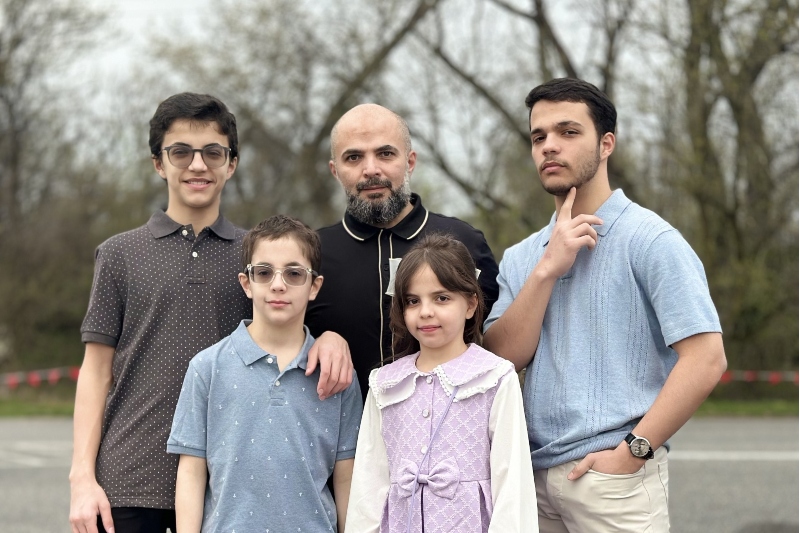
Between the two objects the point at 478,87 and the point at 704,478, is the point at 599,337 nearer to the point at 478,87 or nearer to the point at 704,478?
the point at 704,478

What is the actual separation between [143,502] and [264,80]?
15452 millimetres

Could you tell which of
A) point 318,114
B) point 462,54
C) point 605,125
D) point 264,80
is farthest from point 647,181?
point 605,125

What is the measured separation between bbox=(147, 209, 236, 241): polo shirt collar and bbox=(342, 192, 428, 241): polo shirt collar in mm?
431

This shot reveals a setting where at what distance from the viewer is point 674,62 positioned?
14750mm

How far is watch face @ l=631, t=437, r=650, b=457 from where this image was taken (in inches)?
114

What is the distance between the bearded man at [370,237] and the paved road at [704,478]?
4.45 metres

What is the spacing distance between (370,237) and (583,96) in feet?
3.09

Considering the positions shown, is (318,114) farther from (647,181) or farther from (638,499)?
(638,499)

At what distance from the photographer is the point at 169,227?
3.40 meters

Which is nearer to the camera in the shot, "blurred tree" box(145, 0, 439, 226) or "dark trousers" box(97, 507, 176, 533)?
"dark trousers" box(97, 507, 176, 533)

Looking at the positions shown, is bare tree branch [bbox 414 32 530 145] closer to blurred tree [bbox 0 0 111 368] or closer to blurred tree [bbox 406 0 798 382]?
blurred tree [bbox 406 0 798 382]

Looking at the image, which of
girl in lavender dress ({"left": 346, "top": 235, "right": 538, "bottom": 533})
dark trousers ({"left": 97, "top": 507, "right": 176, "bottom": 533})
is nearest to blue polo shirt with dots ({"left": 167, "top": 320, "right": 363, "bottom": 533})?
girl in lavender dress ({"left": 346, "top": 235, "right": 538, "bottom": 533})

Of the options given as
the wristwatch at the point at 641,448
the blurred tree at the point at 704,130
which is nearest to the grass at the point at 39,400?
the blurred tree at the point at 704,130

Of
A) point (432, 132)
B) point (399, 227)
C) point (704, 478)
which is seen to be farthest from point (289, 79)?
point (399, 227)
